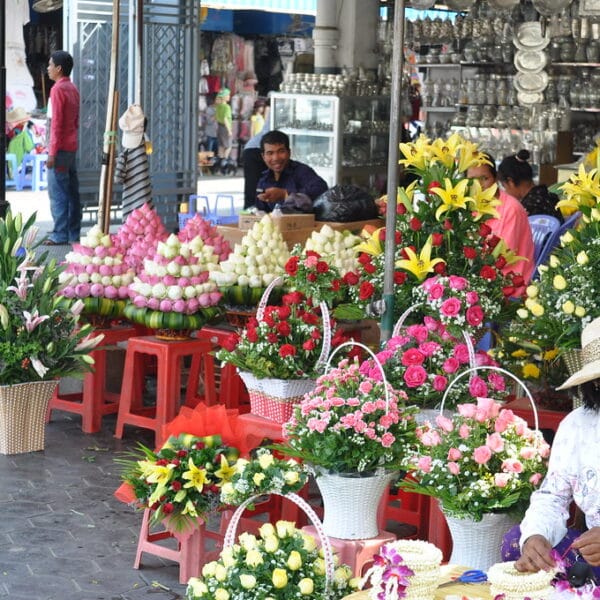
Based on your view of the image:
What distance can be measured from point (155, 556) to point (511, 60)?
838 centimetres

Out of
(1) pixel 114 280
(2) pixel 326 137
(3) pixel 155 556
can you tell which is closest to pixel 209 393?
(1) pixel 114 280

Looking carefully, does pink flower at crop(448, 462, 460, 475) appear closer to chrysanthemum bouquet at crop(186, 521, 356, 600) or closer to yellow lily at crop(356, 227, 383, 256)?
chrysanthemum bouquet at crop(186, 521, 356, 600)

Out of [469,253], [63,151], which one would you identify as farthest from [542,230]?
[63,151]

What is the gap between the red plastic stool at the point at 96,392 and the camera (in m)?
6.42

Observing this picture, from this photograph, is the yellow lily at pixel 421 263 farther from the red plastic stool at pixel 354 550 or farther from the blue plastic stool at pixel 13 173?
the blue plastic stool at pixel 13 173

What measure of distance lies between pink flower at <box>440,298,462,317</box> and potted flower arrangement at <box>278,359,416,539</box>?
1.88 feet

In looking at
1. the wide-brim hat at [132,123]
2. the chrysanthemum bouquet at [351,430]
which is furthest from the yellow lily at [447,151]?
the wide-brim hat at [132,123]

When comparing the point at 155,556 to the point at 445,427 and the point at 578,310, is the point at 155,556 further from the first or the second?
the point at 578,310

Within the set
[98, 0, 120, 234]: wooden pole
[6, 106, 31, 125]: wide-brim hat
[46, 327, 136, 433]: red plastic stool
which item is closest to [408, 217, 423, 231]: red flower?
[46, 327, 136, 433]: red plastic stool

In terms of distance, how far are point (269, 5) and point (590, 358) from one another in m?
14.5

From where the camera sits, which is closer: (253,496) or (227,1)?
(253,496)

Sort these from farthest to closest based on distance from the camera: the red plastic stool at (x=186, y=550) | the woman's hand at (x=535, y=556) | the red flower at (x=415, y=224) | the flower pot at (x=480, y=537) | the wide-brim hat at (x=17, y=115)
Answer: the wide-brim hat at (x=17, y=115), the red flower at (x=415, y=224), the red plastic stool at (x=186, y=550), the flower pot at (x=480, y=537), the woman's hand at (x=535, y=556)

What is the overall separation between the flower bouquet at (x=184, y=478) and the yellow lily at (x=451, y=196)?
1318mm

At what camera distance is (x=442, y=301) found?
4.57 metres
